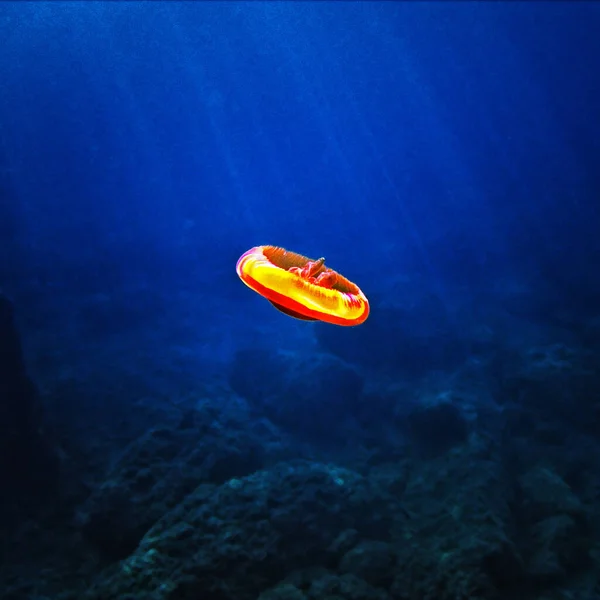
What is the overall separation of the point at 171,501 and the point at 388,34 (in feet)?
132

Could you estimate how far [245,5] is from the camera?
3075cm

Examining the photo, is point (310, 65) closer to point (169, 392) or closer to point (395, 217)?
point (395, 217)

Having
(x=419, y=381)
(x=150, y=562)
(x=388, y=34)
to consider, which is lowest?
(x=150, y=562)

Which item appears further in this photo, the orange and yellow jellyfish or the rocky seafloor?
the rocky seafloor

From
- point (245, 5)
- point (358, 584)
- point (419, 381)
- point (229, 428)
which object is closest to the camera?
point (358, 584)

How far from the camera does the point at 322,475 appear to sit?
6020 millimetres

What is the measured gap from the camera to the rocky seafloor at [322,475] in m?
4.80

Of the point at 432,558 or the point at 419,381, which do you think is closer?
the point at 432,558

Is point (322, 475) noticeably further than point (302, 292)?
Yes

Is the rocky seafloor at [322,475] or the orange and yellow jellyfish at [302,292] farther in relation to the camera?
the rocky seafloor at [322,475]

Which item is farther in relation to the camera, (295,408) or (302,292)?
(295,408)

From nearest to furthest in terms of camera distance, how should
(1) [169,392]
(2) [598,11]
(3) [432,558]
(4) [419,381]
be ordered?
(3) [432,558] < (1) [169,392] < (4) [419,381] < (2) [598,11]

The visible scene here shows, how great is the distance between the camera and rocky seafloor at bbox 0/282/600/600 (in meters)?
4.80

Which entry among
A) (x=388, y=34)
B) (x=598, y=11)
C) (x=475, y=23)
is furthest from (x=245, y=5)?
(x=598, y=11)
